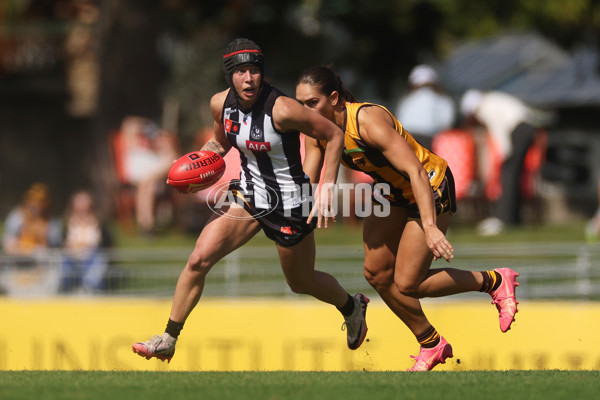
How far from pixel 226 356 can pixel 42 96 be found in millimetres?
22612

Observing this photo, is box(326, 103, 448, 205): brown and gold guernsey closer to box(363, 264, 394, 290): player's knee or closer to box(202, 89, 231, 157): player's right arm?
box(363, 264, 394, 290): player's knee

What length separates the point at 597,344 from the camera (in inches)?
348

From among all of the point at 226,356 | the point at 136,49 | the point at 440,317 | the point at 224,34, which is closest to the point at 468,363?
the point at 440,317

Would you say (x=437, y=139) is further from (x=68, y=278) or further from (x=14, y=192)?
(x=14, y=192)

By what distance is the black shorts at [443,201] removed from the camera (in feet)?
23.2

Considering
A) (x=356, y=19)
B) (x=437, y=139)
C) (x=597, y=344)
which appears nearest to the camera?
(x=597, y=344)

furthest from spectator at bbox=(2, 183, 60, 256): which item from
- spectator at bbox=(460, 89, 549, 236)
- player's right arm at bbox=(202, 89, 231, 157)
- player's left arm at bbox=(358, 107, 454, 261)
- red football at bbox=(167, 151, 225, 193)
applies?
player's left arm at bbox=(358, 107, 454, 261)

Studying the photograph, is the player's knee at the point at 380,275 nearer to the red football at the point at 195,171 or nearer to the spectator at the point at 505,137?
the red football at the point at 195,171

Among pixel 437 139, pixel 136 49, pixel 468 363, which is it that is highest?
pixel 136 49

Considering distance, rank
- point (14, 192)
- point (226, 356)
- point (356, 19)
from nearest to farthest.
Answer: point (226, 356) < point (356, 19) < point (14, 192)

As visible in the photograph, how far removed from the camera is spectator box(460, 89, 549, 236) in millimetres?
15464

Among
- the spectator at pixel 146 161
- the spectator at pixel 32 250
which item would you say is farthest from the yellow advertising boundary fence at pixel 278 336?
the spectator at pixel 146 161

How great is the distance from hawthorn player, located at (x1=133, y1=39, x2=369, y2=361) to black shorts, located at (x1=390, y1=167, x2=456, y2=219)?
65 centimetres

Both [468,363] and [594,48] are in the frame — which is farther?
[594,48]
